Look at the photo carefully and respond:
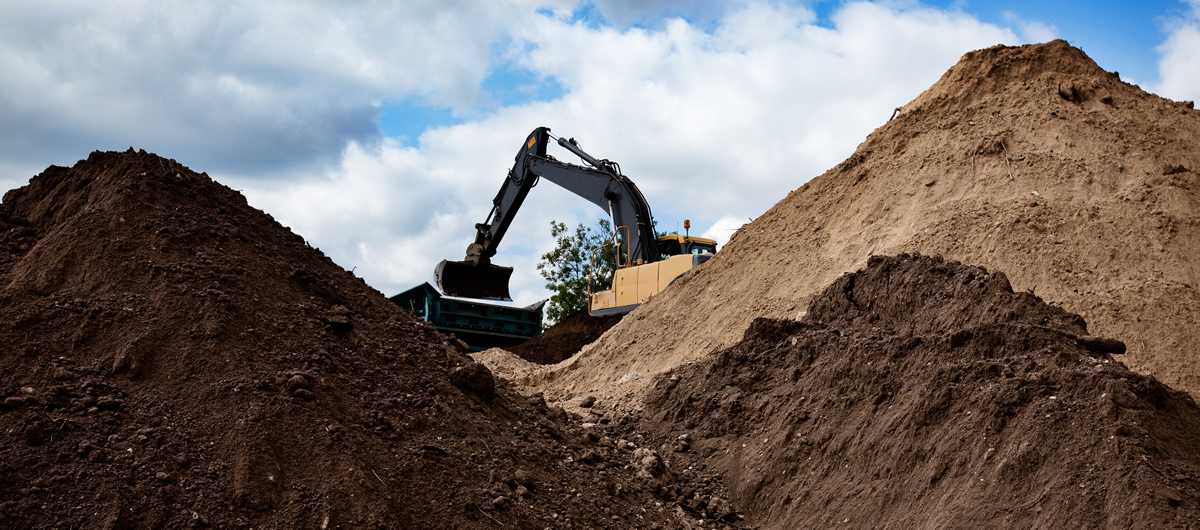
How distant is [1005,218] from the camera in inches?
388

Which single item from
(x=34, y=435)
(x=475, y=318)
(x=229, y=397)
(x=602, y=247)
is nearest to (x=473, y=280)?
(x=475, y=318)

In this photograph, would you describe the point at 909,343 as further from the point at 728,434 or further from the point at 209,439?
the point at 209,439

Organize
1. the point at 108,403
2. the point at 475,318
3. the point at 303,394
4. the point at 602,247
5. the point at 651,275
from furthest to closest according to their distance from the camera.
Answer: the point at 475,318 → the point at 602,247 → the point at 651,275 → the point at 303,394 → the point at 108,403

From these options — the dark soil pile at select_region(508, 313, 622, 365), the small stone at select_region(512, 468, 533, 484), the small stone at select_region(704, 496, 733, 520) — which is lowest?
the small stone at select_region(704, 496, 733, 520)

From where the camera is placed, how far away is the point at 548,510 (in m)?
5.61

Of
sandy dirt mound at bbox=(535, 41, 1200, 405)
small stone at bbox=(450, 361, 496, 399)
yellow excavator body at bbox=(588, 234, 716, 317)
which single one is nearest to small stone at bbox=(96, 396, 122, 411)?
small stone at bbox=(450, 361, 496, 399)

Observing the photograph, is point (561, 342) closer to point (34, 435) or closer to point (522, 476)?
point (522, 476)

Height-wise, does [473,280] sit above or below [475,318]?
above

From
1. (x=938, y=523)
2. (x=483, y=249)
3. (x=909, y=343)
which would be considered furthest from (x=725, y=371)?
(x=483, y=249)

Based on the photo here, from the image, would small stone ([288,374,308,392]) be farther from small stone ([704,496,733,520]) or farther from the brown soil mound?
the brown soil mound

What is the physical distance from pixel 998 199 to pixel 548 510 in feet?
23.7

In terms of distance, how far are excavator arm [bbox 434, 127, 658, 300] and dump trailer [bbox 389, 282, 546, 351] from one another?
480 millimetres

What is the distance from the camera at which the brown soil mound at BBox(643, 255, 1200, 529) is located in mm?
5348

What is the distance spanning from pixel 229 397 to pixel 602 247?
11.0m
